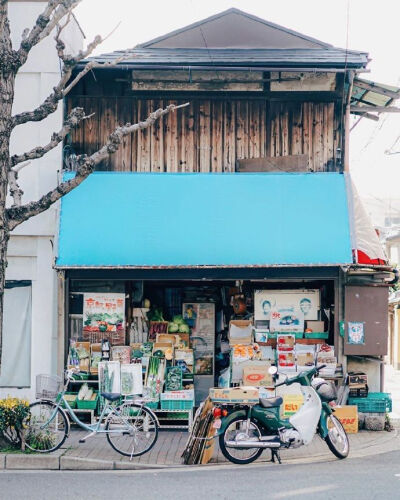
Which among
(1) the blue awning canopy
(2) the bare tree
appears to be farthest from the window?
(2) the bare tree

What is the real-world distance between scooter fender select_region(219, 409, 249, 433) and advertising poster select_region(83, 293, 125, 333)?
3.80 m

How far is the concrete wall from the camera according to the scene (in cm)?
1337

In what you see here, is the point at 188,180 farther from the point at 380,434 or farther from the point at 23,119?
the point at 380,434

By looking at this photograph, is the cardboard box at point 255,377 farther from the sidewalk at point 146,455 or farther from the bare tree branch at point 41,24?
the bare tree branch at point 41,24

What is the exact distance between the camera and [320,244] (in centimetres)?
1262

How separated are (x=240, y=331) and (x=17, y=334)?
418cm

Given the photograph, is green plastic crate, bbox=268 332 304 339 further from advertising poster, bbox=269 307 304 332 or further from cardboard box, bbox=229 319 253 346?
cardboard box, bbox=229 319 253 346

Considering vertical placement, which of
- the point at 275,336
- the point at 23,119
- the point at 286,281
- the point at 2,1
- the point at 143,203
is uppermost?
the point at 2,1

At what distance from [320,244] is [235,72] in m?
3.66

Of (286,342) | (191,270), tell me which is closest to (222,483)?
(191,270)

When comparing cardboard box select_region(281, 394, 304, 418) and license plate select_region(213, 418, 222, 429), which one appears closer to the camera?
license plate select_region(213, 418, 222, 429)

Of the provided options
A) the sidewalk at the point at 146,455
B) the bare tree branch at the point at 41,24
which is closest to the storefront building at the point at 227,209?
the sidewalk at the point at 146,455

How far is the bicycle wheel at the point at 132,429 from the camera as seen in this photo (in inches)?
414

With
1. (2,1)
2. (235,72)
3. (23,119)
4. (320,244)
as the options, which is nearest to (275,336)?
(320,244)
